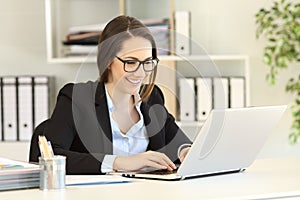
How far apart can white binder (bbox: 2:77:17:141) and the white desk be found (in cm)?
219

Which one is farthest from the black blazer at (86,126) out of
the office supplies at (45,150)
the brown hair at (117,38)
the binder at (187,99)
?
the binder at (187,99)

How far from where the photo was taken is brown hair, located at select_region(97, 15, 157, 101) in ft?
7.91

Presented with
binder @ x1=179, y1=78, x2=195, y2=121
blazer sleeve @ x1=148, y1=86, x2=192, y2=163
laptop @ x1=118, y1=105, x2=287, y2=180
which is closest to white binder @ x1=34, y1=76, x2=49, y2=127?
binder @ x1=179, y1=78, x2=195, y2=121

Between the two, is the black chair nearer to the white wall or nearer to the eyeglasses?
the eyeglasses

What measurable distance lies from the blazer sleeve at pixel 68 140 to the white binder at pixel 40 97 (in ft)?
5.20

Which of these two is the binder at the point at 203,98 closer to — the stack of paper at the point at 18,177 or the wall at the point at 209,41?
the wall at the point at 209,41

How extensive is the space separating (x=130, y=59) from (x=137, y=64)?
1.2 inches

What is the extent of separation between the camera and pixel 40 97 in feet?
13.5

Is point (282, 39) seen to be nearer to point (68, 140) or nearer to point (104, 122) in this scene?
point (104, 122)

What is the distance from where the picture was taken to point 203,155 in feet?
6.82

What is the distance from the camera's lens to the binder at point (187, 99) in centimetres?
404

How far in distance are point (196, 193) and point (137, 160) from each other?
413 mm

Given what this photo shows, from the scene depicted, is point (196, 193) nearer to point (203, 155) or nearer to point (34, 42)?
point (203, 155)

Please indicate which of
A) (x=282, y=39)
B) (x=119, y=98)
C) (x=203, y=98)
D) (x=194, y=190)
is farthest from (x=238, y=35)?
(x=194, y=190)
